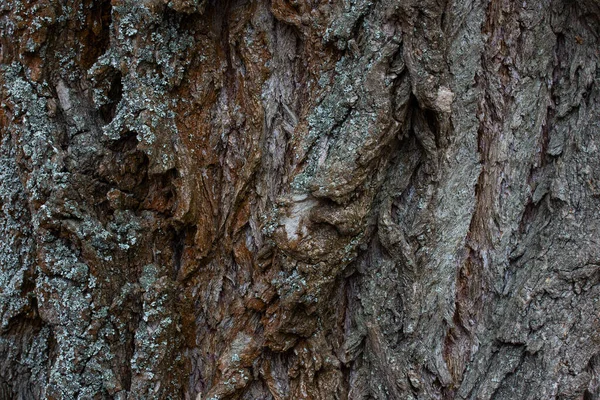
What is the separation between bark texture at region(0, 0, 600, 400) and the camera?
1796mm

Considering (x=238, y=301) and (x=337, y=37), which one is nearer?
(x=337, y=37)

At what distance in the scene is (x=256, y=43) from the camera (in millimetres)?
1982

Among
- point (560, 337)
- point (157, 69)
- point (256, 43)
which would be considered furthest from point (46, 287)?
point (560, 337)

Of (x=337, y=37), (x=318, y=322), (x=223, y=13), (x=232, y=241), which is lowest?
(x=318, y=322)

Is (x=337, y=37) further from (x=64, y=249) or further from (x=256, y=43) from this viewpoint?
(x=64, y=249)

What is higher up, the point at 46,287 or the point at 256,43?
the point at 256,43

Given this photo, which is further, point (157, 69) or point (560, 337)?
point (157, 69)

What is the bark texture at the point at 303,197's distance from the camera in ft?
5.89

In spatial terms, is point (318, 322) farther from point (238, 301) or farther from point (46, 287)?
point (46, 287)

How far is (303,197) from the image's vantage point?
5.98ft

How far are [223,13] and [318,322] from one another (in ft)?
3.92

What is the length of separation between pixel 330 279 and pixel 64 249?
964 mm

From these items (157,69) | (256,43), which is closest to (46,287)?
(157,69)

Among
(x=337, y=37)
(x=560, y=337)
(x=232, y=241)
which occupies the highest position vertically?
(x=337, y=37)
